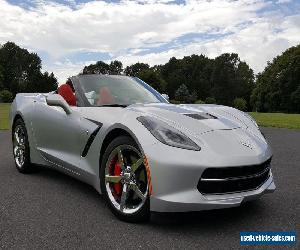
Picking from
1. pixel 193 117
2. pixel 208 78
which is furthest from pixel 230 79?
pixel 193 117

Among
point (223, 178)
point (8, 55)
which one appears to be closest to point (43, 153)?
point (223, 178)

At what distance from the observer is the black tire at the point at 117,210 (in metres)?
3.63

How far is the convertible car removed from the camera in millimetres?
3422

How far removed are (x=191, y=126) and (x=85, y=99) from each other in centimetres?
150

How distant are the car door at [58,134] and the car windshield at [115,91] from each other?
0.31 meters

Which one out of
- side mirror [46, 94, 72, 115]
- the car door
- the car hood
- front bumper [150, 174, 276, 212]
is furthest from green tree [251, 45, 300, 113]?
A: front bumper [150, 174, 276, 212]

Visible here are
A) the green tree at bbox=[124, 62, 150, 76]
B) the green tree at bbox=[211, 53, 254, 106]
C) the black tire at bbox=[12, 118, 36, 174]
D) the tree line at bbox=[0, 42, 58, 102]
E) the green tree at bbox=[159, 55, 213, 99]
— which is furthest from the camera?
the green tree at bbox=[124, 62, 150, 76]

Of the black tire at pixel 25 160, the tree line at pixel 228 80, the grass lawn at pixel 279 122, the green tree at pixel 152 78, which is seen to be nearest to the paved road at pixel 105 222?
the black tire at pixel 25 160

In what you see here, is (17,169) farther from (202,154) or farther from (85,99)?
(202,154)

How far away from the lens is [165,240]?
11.0 ft

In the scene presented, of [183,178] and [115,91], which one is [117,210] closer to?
[183,178]

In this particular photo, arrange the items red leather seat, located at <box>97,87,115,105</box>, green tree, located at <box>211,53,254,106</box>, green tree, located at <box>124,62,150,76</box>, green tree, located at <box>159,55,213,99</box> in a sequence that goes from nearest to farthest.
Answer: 1. red leather seat, located at <box>97,87,115,105</box>
2. green tree, located at <box>211,53,254,106</box>
3. green tree, located at <box>159,55,213,99</box>
4. green tree, located at <box>124,62,150,76</box>

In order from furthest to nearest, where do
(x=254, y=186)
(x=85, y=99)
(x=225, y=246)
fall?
(x=85, y=99)
(x=254, y=186)
(x=225, y=246)

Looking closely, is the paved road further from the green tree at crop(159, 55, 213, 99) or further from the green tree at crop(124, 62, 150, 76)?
the green tree at crop(124, 62, 150, 76)
